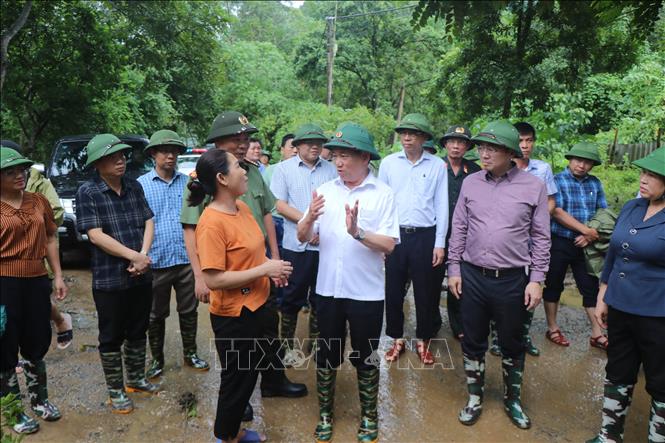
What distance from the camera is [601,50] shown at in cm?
562

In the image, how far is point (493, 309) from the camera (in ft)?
11.2

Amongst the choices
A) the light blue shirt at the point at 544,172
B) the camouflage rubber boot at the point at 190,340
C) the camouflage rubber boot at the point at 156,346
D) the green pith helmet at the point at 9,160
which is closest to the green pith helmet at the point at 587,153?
the light blue shirt at the point at 544,172

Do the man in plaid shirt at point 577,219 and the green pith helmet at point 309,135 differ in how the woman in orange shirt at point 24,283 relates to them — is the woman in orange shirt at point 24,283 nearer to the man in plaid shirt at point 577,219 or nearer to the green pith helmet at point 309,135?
the green pith helmet at point 309,135

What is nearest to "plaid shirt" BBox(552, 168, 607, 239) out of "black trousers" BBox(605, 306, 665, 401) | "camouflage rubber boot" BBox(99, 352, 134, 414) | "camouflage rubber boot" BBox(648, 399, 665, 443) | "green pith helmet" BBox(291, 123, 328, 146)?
"black trousers" BBox(605, 306, 665, 401)

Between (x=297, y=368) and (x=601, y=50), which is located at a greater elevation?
(x=601, y=50)

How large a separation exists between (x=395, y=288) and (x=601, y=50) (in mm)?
3936

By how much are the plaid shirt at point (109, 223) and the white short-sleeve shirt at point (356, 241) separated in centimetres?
143

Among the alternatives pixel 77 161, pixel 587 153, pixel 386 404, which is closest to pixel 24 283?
pixel 386 404

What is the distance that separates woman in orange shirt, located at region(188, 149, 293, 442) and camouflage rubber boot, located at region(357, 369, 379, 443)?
2.54ft

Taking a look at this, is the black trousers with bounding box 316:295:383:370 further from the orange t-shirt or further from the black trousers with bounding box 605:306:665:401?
the black trousers with bounding box 605:306:665:401

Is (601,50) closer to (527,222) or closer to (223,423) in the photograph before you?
(527,222)

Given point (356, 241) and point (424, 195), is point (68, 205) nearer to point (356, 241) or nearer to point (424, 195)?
point (424, 195)

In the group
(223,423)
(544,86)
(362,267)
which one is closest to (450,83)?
(544,86)

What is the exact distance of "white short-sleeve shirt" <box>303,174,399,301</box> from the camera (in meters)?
3.11
